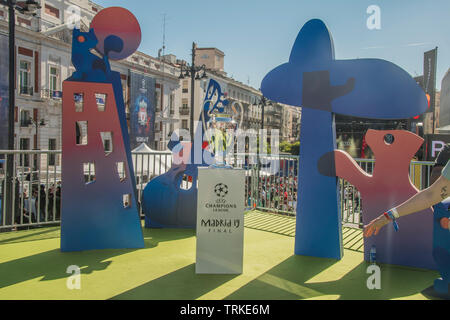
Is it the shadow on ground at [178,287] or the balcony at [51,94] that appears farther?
the balcony at [51,94]

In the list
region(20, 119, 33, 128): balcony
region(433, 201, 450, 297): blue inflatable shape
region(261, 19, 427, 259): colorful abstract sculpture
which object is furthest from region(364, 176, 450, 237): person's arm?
region(20, 119, 33, 128): balcony

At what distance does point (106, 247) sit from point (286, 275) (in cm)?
247

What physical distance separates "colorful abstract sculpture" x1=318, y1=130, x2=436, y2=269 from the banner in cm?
167

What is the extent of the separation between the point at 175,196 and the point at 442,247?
389 centimetres

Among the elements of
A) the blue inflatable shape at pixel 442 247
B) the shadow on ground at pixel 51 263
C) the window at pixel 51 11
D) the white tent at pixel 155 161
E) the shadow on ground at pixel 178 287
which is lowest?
the shadow on ground at pixel 178 287

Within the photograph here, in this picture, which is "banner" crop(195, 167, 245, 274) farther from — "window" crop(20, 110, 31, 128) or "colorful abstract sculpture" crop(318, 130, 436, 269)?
"window" crop(20, 110, 31, 128)

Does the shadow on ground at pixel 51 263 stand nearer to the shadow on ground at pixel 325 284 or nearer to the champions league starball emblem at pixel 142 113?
the shadow on ground at pixel 325 284

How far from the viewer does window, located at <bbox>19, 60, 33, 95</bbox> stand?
24172mm

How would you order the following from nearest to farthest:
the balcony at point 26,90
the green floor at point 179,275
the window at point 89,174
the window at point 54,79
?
the green floor at point 179,275 → the window at point 89,174 → the balcony at point 26,90 → the window at point 54,79

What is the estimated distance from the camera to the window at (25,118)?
24.2 m

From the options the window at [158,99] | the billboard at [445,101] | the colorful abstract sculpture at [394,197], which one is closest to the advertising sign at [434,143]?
the colorful abstract sculpture at [394,197]

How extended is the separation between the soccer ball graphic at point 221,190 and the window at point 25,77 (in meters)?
24.5

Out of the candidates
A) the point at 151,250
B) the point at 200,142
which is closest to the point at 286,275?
the point at 151,250

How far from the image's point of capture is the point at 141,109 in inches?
1192
